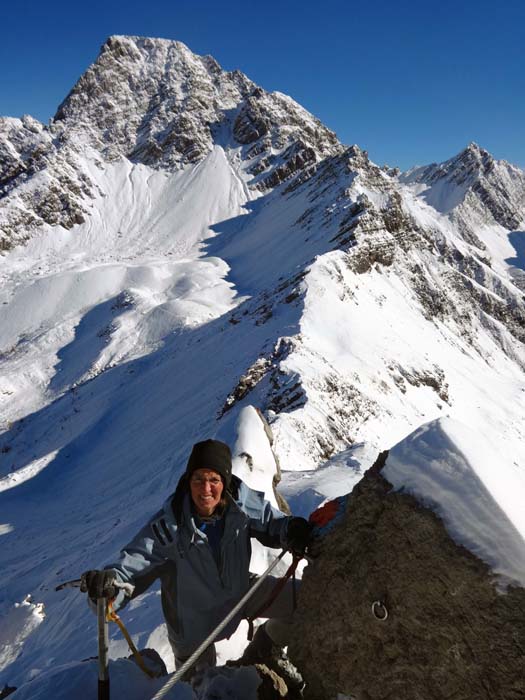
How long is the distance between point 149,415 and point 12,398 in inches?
680

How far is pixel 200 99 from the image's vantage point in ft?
332

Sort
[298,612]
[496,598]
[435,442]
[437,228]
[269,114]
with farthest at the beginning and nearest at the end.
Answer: [269,114], [437,228], [298,612], [435,442], [496,598]

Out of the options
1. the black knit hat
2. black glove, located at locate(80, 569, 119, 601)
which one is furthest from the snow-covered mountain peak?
Answer: black glove, located at locate(80, 569, 119, 601)

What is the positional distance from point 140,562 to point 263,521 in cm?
102

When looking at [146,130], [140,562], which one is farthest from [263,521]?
[146,130]

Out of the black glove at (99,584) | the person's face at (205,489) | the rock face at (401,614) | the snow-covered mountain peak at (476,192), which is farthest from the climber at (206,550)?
the snow-covered mountain peak at (476,192)

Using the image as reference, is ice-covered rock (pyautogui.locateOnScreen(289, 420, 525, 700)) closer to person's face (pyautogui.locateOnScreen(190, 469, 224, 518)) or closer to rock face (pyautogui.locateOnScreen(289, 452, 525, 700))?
rock face (pyautogui.locateOnScreen(289, 452, 525, 700))

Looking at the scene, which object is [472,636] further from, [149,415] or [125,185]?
[125,185]

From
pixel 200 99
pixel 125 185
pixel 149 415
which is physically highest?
pixel 200 99

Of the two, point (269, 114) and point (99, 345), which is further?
point (269, 114)

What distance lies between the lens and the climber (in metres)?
3.41

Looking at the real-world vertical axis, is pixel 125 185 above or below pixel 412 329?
above

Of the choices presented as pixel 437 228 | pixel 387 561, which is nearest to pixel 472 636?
pixel 387 561

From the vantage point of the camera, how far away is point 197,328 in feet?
110
